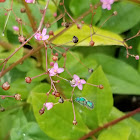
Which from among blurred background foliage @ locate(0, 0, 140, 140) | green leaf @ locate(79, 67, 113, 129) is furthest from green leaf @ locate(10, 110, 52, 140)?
green leaf @ locate(79, 67, 113, 129)

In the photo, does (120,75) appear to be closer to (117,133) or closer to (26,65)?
(117,133)

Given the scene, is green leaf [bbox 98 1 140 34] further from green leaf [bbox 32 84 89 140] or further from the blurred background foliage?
green leaf [bbox 32 84 89 140]

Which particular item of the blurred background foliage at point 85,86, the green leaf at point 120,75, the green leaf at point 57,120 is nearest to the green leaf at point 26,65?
the blurred background foliage at point 85,86

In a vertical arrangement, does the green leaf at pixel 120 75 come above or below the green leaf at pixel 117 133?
above

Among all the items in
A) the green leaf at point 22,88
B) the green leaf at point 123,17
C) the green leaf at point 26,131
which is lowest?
the green leaf at point 26,131

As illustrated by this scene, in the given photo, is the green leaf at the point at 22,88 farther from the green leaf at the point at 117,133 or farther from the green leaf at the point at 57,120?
the green leaf at the point at 117,133

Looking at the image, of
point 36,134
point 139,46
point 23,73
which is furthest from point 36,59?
point 139,46

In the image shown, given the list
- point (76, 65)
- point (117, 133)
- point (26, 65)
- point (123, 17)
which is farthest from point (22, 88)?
point (123, 17)
